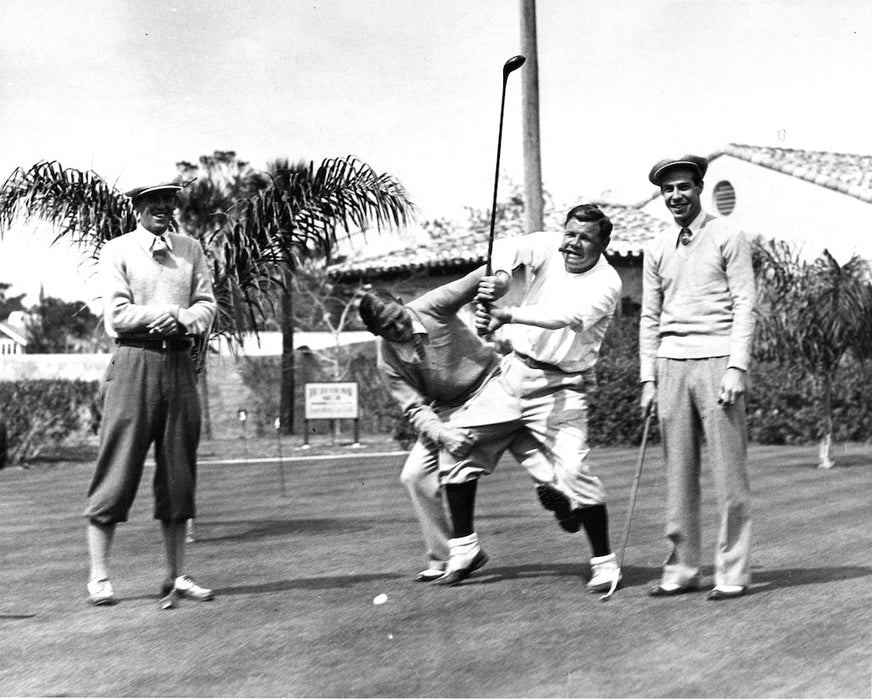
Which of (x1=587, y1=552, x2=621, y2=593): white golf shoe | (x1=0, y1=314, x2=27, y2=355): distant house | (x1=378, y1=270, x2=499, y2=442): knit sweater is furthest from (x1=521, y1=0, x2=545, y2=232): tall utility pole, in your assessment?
(x1=0, y1=314, x2=27, y2=355): distant house

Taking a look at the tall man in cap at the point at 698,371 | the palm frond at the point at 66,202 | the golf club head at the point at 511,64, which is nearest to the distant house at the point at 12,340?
the palm frond at the point at 66,202

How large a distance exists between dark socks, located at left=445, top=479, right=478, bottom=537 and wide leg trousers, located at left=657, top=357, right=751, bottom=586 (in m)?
1.07

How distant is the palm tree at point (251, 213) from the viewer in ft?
32.1

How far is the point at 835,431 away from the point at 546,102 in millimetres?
7226

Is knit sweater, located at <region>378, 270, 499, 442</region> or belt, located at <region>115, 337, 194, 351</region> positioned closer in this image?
belt, located at <region>115, 337, 194, 351</region>

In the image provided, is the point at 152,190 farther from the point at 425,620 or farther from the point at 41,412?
the point at 41,412

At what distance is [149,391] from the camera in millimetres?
6223

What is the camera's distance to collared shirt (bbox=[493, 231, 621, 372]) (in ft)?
20.4

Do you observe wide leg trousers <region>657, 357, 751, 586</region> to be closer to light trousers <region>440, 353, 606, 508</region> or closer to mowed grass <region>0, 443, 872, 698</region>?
mowed grass <region>0, 443, 872, 698</region>

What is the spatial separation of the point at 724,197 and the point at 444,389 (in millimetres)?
20845

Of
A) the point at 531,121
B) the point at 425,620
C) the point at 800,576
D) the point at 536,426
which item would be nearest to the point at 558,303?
the point at 536,426

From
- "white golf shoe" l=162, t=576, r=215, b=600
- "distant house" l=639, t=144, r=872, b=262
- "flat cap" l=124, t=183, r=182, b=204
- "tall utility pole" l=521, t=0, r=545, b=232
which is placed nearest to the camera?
"white golf shoe" l=162, t=576, r=215, b=600

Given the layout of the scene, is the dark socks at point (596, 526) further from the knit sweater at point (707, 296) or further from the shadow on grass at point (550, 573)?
the knit sweater at point (707, 296)

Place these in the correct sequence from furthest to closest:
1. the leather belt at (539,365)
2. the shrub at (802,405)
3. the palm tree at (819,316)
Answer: the shrub at (802,405)
the palm tree at (819,316)
the leather belt at (539,365)
